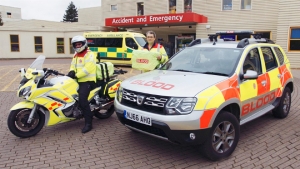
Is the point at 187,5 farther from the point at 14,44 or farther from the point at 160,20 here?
the point at 14,44

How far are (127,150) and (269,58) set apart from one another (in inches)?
126

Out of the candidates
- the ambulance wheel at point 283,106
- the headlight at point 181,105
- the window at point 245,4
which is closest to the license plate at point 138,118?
the headlight at point 181,105

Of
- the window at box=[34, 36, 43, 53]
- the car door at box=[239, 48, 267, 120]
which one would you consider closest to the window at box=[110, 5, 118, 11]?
the window at box=[34, 36, 43, 53]

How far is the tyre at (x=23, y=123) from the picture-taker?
4.41 metres

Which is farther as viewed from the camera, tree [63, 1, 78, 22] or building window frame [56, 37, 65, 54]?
tree [63, 1, 78, 22]

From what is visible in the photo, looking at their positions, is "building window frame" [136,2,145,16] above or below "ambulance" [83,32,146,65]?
above

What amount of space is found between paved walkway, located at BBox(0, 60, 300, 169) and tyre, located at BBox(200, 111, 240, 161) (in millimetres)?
144

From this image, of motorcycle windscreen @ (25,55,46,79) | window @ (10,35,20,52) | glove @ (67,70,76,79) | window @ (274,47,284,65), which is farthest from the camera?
window @ (10,35,20,52)

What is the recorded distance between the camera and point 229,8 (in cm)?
1920

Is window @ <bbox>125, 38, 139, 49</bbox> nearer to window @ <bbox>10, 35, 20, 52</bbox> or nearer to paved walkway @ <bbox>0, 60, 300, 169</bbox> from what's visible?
paved walkway @ <bbox>0, 60, 300, 169</bbox>

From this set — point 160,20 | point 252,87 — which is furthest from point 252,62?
point 160,20

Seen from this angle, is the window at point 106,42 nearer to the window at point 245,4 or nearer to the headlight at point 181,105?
the window at point 245,4

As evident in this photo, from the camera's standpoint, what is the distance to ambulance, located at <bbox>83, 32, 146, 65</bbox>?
632 inches

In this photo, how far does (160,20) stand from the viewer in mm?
19422
